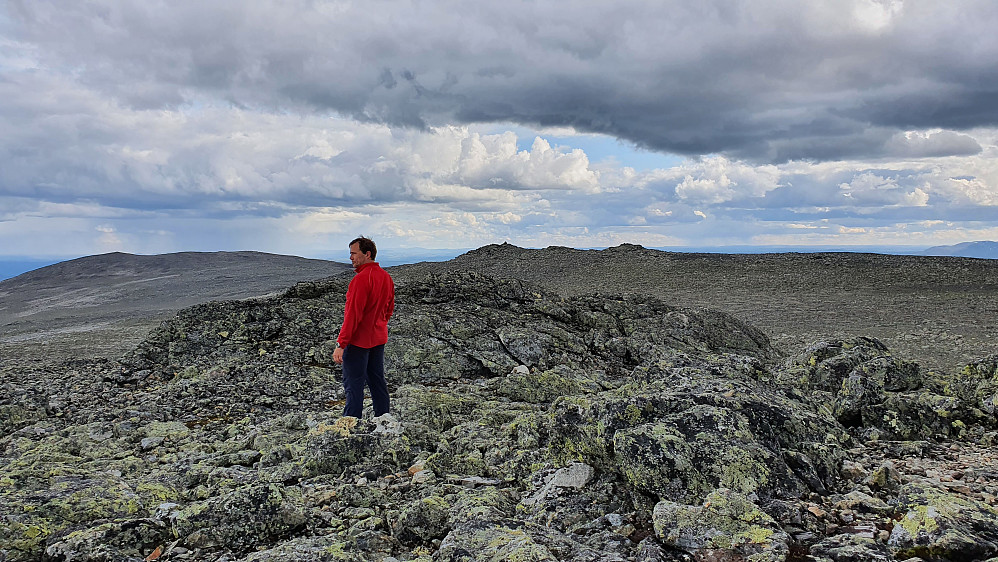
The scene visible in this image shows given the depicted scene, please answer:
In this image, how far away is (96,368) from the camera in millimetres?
11930

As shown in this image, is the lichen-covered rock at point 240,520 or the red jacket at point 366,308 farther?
the red jacket at point 366,308

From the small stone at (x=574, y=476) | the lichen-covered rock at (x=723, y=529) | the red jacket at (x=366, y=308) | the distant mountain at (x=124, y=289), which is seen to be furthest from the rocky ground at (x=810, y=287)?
the distant mountain at (x=124, y=289)

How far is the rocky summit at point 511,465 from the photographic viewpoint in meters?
4.11

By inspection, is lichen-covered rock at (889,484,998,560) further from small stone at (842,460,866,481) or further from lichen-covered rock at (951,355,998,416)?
lichen-covered rock at (951,355,998,416)

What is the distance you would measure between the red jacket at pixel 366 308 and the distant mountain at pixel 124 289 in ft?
51.4

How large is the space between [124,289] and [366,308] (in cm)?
4949

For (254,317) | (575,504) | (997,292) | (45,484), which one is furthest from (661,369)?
(997,292)

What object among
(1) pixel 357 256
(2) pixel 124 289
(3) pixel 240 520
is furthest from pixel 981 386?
(2) pixel 124 289

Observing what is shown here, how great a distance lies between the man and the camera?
705cm

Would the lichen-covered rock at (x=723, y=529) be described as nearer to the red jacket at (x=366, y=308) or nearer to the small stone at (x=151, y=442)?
the red jacket at (x=366, y=308)

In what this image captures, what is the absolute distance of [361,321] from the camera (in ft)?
23.5

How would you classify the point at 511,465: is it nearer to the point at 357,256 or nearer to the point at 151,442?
the point at 357,256

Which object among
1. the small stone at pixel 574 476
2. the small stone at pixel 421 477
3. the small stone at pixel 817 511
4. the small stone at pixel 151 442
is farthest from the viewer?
the small stone at pixel 151 442

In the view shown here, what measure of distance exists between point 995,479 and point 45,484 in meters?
8.26
